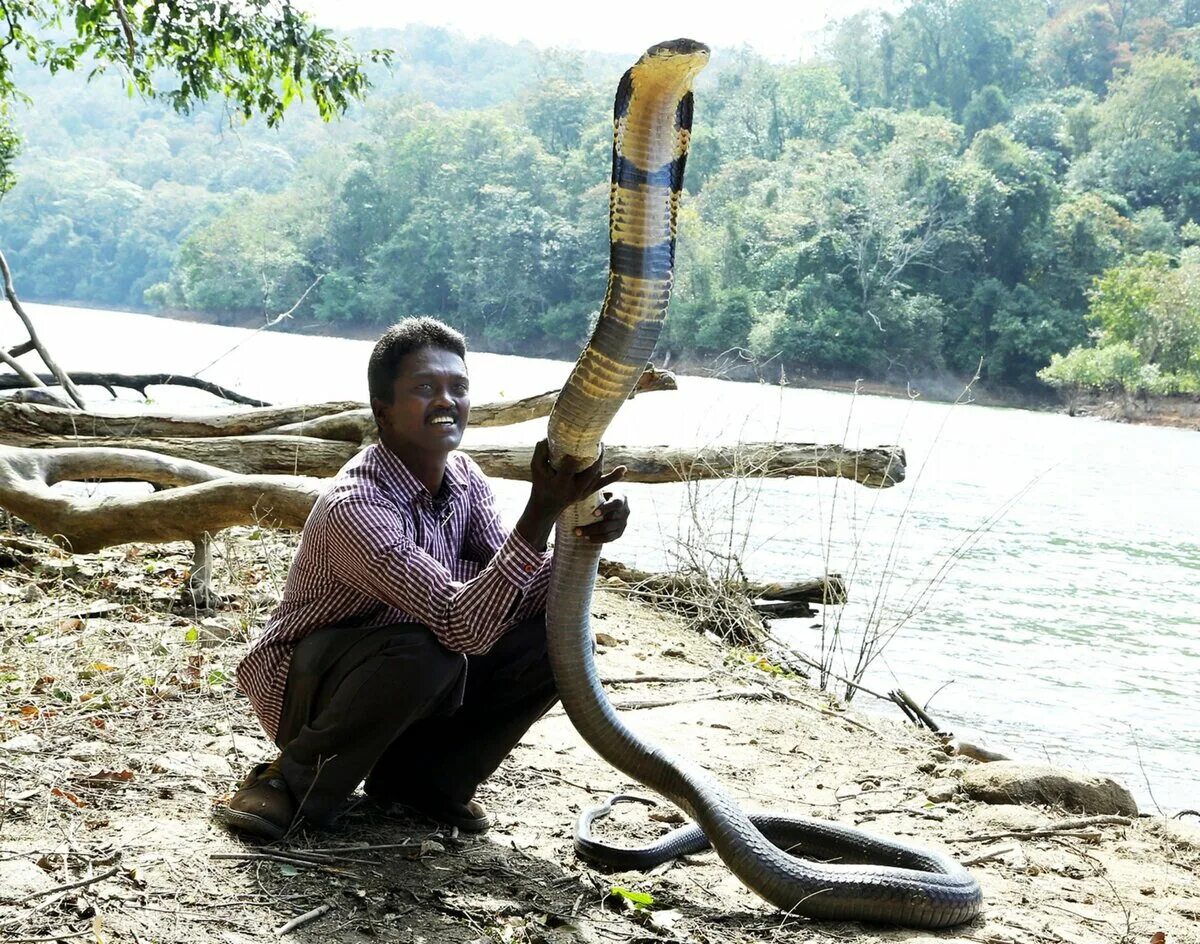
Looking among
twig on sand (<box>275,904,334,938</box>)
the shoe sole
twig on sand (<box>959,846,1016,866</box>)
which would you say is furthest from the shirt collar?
twig on sand (<box>959,846,1016,866</box>)

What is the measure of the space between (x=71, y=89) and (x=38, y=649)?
82.7 meters

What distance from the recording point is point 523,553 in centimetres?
268

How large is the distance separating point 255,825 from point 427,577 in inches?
→ 27.0

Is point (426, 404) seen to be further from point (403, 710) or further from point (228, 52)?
point (228, 52)

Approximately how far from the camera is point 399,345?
9.73ft

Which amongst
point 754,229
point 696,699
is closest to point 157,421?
point 696,699

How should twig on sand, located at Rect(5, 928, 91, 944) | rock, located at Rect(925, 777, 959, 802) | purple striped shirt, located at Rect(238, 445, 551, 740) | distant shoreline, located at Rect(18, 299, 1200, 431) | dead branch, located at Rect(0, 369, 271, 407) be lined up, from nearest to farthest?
twig on sand, located at Rect(5, 928, 91, 944), purple striped shirt, located at Rect(238, 445, 551, 740), rock, located at Rect(925, 777, 959, 802), dead branch, located at Rect(0, 369, 271, 407), distant shoreline, located at Rect(18, 299, 1200, 431)

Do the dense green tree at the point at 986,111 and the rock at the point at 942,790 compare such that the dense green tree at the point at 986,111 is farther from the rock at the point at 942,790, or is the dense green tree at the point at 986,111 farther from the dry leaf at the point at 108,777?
the dry leaf at the point at 108,777

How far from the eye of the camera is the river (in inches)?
279

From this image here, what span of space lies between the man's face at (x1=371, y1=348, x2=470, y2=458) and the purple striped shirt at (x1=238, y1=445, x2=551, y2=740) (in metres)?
0.08

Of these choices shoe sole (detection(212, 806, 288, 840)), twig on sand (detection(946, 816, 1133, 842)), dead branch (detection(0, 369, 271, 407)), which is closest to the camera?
shoe sole (detection(212, 806, 288, 840))

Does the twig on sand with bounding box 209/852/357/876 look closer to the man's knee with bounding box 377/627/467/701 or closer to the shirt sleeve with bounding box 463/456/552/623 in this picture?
the man's knee with bounding box 377/627/467/701

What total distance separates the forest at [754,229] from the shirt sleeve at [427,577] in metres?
27.2

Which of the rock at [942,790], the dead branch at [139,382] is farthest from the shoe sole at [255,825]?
the dead branch at [139,382]
